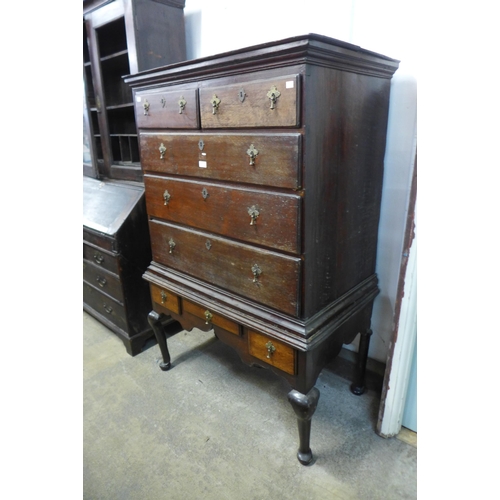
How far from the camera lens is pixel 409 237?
1.38 m

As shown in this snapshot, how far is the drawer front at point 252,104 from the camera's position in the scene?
3.66 ft

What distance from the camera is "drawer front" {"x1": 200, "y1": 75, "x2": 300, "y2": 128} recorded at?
1114 mm

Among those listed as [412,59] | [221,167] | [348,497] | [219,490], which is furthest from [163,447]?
[412,59]

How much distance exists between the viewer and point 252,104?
122 cm

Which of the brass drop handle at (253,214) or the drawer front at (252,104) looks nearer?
the drawer front at (252,104)

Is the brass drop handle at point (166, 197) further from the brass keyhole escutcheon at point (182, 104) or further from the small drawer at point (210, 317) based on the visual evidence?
the small drawer at point (210, 317)

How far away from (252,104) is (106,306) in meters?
1.76

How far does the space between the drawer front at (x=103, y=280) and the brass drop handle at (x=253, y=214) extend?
118 cm

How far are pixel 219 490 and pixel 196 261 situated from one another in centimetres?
94

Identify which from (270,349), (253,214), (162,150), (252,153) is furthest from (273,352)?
(162,150)

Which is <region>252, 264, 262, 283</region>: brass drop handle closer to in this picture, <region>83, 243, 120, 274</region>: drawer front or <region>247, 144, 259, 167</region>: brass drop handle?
<region>247, 144, 259, 167</region>: brass drop handle

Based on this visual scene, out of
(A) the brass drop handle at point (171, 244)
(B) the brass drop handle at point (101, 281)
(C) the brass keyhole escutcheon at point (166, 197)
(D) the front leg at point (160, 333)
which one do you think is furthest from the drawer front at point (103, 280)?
(C) the brass keyhole escutcheon at point (166, 197)
